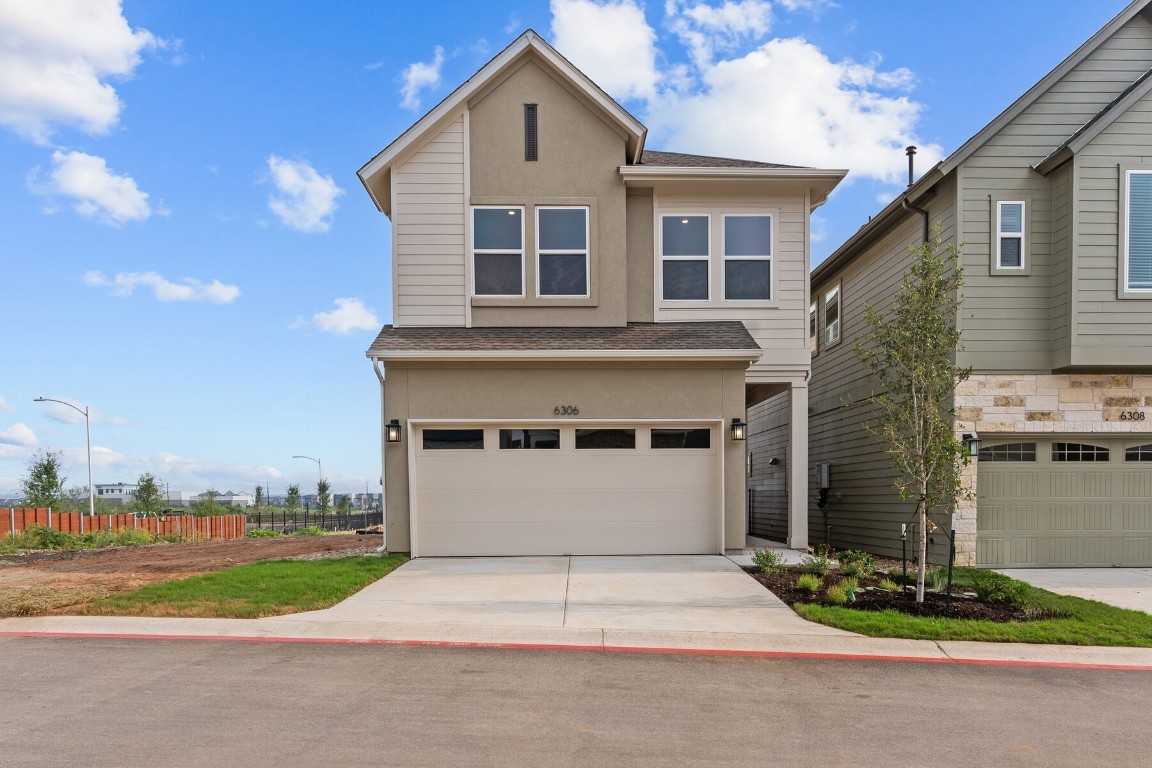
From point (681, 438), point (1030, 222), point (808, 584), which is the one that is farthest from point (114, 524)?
point (1030, 222)

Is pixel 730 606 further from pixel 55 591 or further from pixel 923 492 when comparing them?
pixel 55 591

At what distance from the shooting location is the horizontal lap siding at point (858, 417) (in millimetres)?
13836

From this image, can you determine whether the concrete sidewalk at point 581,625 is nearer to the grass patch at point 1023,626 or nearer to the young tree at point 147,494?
the grass patch at point 1023,626

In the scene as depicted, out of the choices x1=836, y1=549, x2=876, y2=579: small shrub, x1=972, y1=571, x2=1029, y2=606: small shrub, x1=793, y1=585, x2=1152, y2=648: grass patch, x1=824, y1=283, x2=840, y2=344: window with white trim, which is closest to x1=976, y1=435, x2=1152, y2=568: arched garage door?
x1=836, y1=549, x2=876, y2=579: small shrub

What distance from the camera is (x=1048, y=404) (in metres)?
12.2

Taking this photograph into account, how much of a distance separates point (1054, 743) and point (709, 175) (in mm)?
10181

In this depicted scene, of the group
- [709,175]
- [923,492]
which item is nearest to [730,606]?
[923,492]

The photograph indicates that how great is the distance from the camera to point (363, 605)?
881 centimetres

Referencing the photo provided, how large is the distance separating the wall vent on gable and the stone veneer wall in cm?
832

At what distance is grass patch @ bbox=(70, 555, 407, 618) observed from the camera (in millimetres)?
8438

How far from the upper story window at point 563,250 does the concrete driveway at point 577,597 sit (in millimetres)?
4772

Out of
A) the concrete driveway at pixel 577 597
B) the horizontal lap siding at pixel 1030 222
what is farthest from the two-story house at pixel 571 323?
the horizontal lap siding at pixel 1030 222

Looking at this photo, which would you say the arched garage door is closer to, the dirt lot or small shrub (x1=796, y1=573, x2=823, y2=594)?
small shrub (x1=796, y1=573, x2=823, y2=594)

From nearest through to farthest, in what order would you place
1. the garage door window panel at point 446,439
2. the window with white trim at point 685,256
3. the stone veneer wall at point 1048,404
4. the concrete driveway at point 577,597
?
1. the concrete driveway at point 577,597
2. the stone veneer wall at point 1048,404
3. the garage door window panel at point 446,439
4. the window with white trim at point 685,256
